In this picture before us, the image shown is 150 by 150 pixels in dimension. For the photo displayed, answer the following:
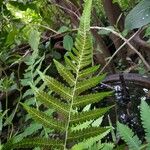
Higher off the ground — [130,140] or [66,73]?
[66,73]

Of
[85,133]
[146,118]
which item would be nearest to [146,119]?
[146,118]

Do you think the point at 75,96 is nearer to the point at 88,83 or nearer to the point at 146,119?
the point at 88,83

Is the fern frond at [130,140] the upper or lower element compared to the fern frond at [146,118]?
lower

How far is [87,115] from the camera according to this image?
0.33m

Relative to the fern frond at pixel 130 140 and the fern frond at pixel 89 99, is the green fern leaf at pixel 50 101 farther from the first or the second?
the fern frond at pixel 130 140

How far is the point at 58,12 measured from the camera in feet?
6.98

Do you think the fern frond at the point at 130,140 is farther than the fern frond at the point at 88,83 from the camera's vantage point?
Yes

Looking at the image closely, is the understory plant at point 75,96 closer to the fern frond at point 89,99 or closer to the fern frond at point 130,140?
the fern frond at point 89,99

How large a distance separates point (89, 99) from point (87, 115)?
0.05 ft

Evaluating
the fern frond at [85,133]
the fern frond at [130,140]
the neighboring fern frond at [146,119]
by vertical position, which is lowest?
the fern frond at [130,140]

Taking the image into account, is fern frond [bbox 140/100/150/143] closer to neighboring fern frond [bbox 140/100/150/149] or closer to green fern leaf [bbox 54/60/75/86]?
neighboring fern frond [bbox 140/100/150/149]

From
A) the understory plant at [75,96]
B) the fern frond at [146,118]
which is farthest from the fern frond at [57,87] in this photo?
the fern frond at [146,118]

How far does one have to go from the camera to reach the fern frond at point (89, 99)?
32 cm

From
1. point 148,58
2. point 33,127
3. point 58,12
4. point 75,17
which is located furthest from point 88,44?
point 58,12
